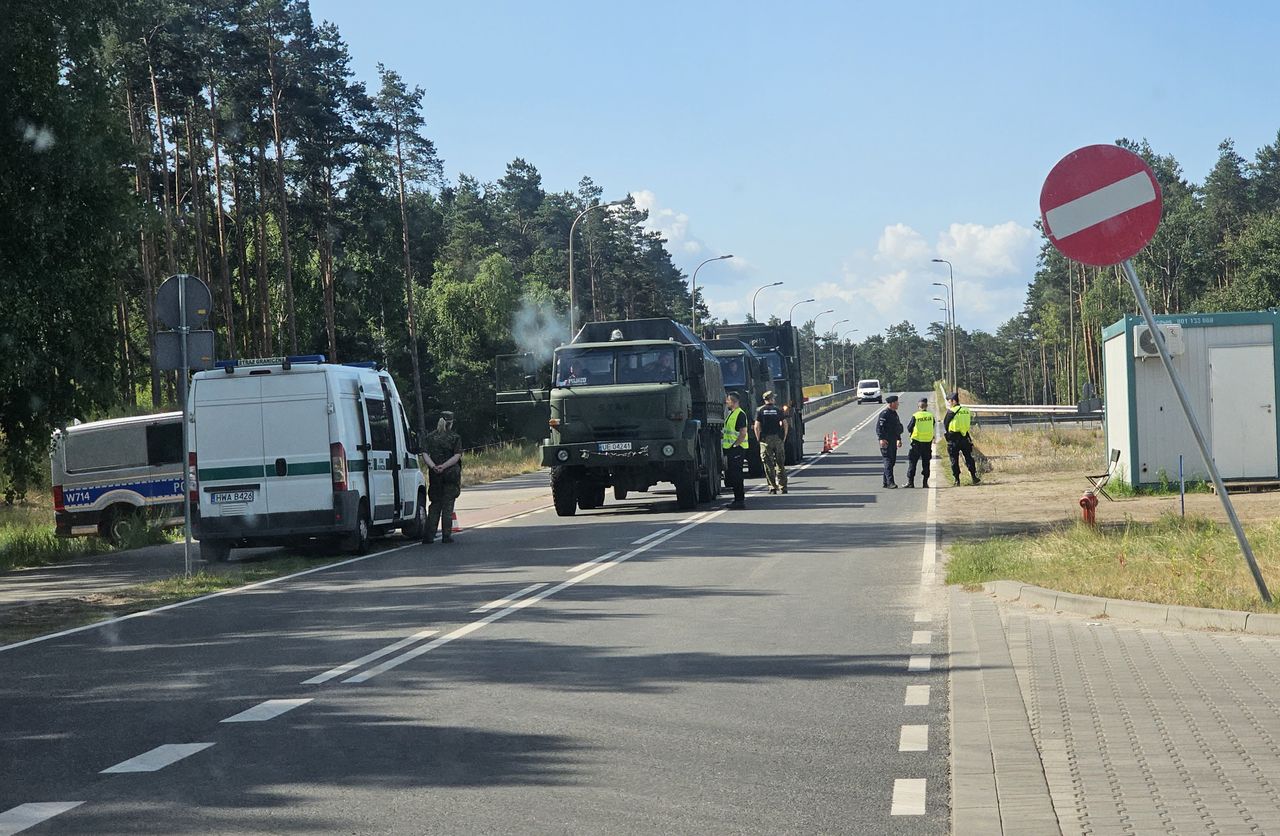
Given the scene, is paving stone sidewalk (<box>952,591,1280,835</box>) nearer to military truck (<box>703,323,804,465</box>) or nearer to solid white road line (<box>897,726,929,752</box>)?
solid white road line (<box>897,726,929,752</box>)

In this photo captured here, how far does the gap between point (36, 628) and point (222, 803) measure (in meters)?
7.65

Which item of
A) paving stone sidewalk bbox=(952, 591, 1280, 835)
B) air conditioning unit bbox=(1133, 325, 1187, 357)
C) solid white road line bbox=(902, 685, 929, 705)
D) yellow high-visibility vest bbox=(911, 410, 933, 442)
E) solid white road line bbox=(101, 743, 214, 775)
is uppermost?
air conditioning unit bbox=(1133, 325, 1187, 357)

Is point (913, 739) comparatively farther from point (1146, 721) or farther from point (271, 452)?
point (271, 452)

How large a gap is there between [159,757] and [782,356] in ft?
122

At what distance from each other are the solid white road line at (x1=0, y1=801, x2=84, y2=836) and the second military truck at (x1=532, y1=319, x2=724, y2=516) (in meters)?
18.3

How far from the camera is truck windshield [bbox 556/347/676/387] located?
82.4ft

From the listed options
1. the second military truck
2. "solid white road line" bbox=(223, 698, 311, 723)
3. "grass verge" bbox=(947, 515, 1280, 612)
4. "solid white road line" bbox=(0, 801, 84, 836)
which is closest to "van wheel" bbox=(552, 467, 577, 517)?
the second military truck

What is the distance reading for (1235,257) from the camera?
106 m

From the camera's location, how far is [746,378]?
37812 mm

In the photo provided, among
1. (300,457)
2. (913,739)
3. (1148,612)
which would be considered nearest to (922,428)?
(300,457)

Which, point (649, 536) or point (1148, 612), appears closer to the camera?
point (1148, 612)

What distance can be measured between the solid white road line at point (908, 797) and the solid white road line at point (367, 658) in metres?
4.19

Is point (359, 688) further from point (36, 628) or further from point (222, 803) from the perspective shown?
point (36, 628)

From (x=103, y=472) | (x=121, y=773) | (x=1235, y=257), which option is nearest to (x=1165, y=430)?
(x=103, y=472)
